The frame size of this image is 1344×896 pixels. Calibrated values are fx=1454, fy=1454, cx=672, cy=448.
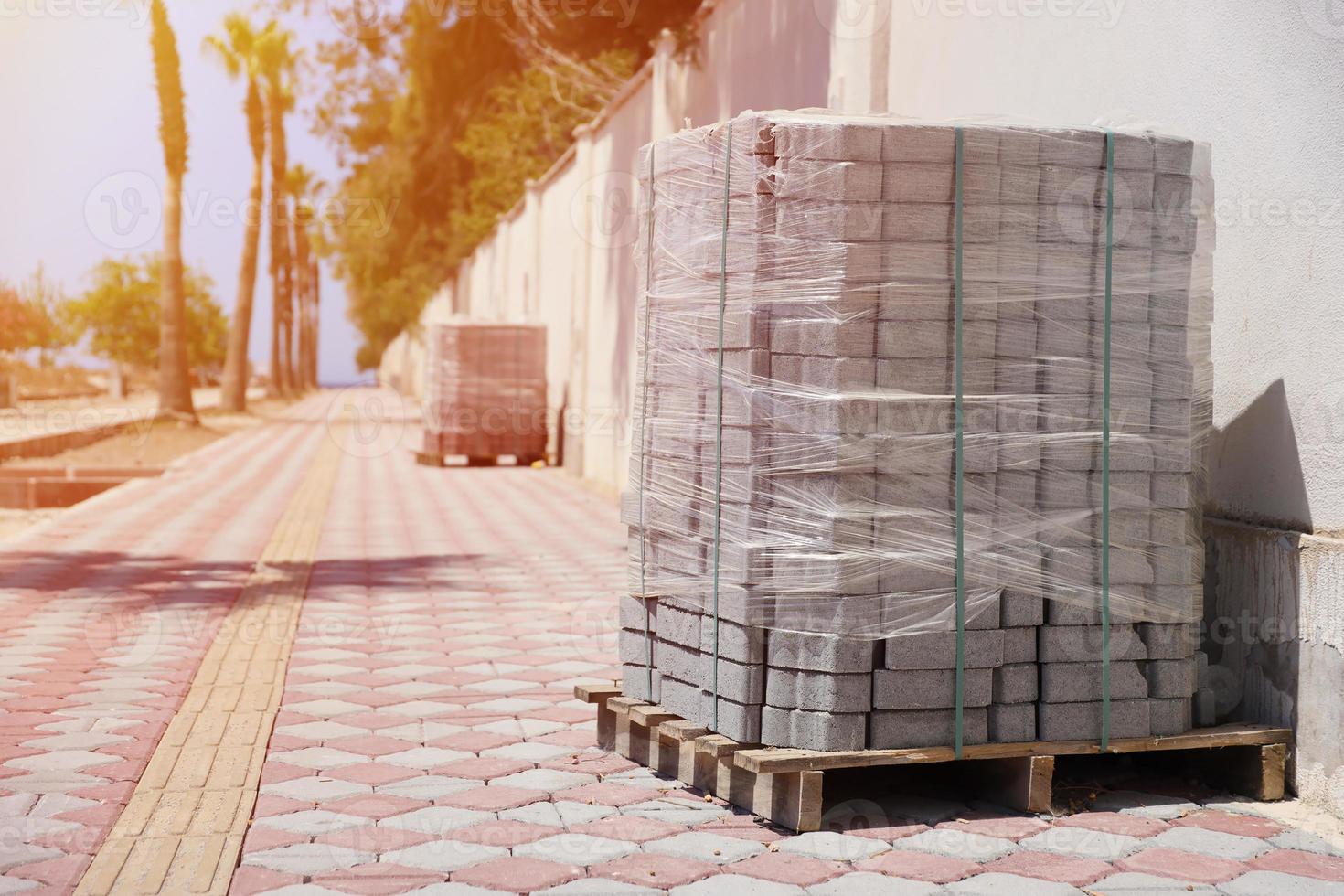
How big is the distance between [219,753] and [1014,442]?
313 cm

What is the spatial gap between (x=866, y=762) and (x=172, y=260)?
83.2ft

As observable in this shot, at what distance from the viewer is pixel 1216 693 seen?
17.7 ft

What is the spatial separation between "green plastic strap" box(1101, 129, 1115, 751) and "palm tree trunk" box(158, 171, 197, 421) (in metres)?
25.0

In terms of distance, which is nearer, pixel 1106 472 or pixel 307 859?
pixel 307 859

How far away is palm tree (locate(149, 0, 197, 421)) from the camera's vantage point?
27656mm

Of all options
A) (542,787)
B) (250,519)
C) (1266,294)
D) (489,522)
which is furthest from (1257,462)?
(250,519)

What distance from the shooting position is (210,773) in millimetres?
5191

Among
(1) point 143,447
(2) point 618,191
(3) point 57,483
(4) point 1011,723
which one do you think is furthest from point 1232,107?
(1) point 143,447

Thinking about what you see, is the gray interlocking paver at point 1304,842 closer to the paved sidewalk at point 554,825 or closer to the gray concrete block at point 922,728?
the paved sidewalk at point 554,825

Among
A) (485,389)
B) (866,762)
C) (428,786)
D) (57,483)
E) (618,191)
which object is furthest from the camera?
(485,389)

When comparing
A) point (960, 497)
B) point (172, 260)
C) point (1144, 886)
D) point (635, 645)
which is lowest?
point (1144, 886)

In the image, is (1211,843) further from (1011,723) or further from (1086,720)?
(1011,723)

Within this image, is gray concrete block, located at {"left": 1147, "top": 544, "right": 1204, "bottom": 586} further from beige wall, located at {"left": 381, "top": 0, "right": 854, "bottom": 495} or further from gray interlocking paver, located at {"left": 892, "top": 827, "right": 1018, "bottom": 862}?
beige wall, located at {"left": 381, "top": 0, "right": 854, "bottom": 495}

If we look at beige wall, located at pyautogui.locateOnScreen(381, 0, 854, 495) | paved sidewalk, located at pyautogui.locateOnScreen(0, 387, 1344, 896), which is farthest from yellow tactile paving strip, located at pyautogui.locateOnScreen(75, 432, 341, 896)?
beige wall, located at pyautogui.locateOnScreen(381, 0, 854, 495)
